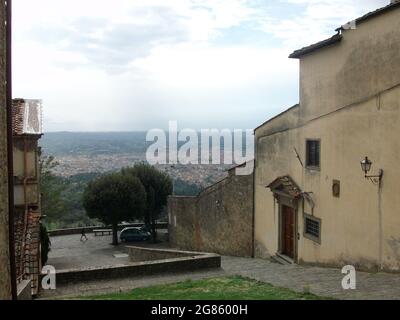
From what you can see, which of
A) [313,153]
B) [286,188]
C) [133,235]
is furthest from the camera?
[133,235]

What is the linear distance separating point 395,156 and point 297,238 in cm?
626

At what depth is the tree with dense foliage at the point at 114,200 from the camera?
33.6 metres

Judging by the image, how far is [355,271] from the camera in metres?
13.7

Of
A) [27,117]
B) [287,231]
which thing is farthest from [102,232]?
[287,231]

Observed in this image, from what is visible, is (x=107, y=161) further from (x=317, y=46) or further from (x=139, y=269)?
(x=317, y=46)

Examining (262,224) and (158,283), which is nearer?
(158,283)

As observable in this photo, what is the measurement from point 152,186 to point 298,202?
21.3 m

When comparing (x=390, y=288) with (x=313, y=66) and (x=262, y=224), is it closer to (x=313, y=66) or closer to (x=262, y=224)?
(x=313, y=66)

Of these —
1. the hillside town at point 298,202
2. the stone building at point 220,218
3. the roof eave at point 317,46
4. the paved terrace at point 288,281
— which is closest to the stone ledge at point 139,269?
the hillside town at point 298,202

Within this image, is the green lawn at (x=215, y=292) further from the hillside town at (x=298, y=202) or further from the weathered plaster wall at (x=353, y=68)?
the weathered plaster wall at (x=353, y=68)

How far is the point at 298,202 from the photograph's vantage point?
17.4 metres

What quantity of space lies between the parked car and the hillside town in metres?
12.7

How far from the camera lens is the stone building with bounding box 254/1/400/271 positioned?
12.5 meters

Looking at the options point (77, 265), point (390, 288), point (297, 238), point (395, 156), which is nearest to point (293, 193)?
point (297, 238)
